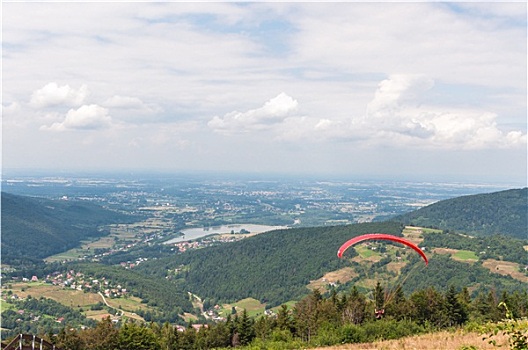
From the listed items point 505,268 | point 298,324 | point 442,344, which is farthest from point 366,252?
point 442,344

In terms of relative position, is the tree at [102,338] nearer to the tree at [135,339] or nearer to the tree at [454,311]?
the tree at [135,339]

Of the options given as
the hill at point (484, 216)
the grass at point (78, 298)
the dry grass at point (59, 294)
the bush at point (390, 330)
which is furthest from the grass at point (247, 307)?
the hill at point (484, 216)

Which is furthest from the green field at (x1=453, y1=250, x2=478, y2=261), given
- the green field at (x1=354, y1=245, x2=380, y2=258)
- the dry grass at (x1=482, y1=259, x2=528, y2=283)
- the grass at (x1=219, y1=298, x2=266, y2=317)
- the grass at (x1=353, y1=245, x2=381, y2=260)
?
the grass at (x1=219, y1=298, x2=266, y2=317)

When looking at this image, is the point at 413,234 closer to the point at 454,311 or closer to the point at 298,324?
the point at 454,311

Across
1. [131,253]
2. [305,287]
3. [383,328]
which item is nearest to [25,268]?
[131,253]

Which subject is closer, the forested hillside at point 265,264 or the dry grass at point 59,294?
A: the dry grass at point 59,294

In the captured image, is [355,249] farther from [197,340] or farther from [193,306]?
[197,340]
